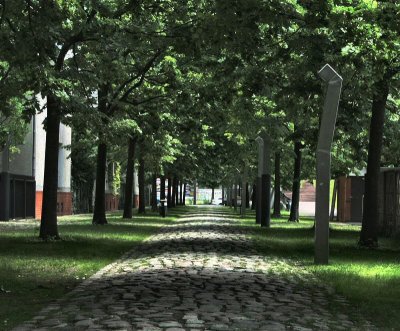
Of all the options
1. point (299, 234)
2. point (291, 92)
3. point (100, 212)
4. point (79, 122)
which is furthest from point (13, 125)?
point (291, 92)

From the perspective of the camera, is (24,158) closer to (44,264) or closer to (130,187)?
(130,187)

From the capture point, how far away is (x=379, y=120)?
A: 17453 millimetres

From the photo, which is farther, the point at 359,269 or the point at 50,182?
the point at 50,182

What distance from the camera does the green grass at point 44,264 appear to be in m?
8.42

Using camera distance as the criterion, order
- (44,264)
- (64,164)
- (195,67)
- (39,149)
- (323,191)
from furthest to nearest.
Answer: (64,164), (39,149), (195,67), (323,191), (44,264)

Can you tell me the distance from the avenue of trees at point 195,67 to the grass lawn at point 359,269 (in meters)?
1.71

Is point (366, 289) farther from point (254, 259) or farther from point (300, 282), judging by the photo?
point (254, 259)

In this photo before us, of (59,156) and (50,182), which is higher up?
(59,156)

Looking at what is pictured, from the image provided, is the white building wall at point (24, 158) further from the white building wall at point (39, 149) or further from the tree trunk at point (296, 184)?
the tree trunk at point (296, 184)

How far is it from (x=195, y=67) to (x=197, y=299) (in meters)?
13.1

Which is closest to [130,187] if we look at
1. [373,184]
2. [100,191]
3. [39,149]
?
[39,149]

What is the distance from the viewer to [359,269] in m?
12.2

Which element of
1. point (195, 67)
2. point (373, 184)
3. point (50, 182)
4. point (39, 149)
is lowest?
point (50, 182)

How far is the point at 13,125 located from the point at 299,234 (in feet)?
37.4
